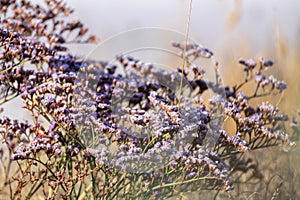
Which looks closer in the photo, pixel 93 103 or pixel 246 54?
pixel 93 103

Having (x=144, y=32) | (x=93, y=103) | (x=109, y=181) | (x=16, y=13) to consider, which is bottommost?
(x=109, y=181)

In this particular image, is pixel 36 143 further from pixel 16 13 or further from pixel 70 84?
pixel 16 13

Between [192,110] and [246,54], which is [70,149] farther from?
[246,54]

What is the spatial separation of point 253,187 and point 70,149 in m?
1.88

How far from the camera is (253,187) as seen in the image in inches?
171

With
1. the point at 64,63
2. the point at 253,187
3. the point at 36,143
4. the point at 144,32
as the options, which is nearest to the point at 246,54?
the point at 253,187

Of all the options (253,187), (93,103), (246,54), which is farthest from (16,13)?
(246,54)

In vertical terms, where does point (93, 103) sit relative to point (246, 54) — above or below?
below

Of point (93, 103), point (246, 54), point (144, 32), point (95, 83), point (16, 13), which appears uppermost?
point (246, 54)

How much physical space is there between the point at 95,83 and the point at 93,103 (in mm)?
338

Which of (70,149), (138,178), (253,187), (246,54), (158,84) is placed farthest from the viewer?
(246,54)

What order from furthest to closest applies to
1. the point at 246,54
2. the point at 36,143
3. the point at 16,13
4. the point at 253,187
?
the point at 246,54, the point at 253,187, the point at 16,13, the point at 36,143

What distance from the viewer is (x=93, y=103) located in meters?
2.91

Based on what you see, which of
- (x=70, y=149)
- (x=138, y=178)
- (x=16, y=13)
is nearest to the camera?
(x=70, y=149)
